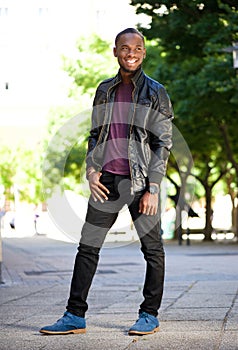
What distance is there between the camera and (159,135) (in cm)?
670

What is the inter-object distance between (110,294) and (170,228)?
36.5 meters

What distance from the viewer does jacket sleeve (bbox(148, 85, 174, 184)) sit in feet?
21.9

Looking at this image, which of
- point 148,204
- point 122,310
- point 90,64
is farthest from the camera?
point 90,64

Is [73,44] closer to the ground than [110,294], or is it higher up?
higher up

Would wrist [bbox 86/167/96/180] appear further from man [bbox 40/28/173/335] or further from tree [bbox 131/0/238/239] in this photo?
tree [bbox 131/0/238/239]

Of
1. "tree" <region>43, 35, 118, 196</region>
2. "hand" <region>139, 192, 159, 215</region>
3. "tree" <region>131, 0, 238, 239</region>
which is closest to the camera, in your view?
"hand" <region>139, 192, 159, 215</region>

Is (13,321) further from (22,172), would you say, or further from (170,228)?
(22,172)

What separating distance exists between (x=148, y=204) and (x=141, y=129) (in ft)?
1.59

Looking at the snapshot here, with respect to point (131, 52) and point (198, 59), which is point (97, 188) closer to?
point (131, 52)

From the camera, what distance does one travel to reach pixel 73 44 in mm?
44531

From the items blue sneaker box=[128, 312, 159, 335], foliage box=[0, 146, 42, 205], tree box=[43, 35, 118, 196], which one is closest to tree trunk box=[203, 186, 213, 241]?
tree box=[43, 35, 118, 196]

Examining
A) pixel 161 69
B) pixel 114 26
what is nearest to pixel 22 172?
pixel 114 26

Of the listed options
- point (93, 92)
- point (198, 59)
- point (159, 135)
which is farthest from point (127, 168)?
point (93, 92)

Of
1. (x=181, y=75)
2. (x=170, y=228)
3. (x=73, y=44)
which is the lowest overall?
(x=170, y=228)
